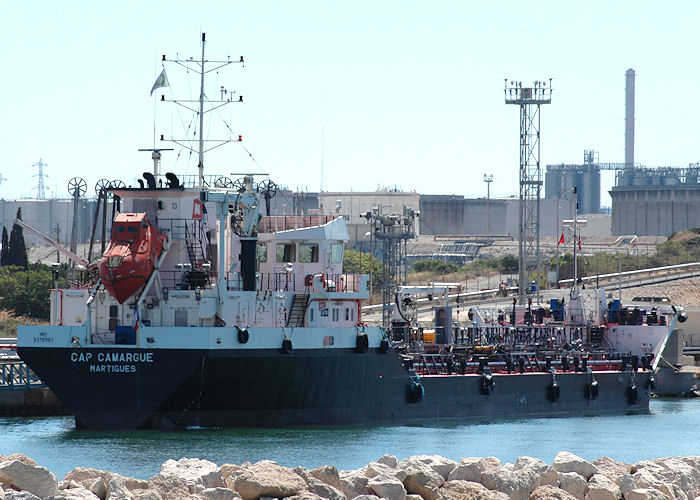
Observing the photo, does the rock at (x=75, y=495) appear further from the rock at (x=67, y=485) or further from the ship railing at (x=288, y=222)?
the ship railing at (x=288, y=222)

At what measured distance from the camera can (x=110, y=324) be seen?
126ft

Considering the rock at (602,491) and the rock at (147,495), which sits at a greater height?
the rock at (147,495)

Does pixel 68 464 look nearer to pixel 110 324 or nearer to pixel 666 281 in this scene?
pixel 110 324

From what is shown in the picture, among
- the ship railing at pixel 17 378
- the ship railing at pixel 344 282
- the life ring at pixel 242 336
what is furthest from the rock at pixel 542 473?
the ship railing at pixel 17 378

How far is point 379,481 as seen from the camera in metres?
22.6

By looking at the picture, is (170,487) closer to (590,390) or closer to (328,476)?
(328,476)

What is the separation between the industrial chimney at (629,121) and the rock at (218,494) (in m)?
171

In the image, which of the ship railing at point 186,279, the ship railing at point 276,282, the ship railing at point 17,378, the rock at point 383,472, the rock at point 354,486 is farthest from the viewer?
the ship railing at point 17,378

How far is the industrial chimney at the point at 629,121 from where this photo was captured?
612 ft

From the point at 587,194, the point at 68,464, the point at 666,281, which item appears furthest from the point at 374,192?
the point at 68,464

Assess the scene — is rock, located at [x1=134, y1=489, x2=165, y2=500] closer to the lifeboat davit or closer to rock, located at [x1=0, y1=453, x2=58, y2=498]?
rock, located at [x1=0, y1=453, x2=58, y2=498]

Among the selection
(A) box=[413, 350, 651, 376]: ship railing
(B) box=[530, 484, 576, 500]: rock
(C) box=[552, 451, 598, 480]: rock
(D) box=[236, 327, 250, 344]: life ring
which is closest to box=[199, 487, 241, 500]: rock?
(B) box=[530, 484, 576, 500]: rock

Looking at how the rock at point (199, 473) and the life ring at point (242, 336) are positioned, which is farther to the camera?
the life ring at point (242, 336)

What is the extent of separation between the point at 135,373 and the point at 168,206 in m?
5.21
